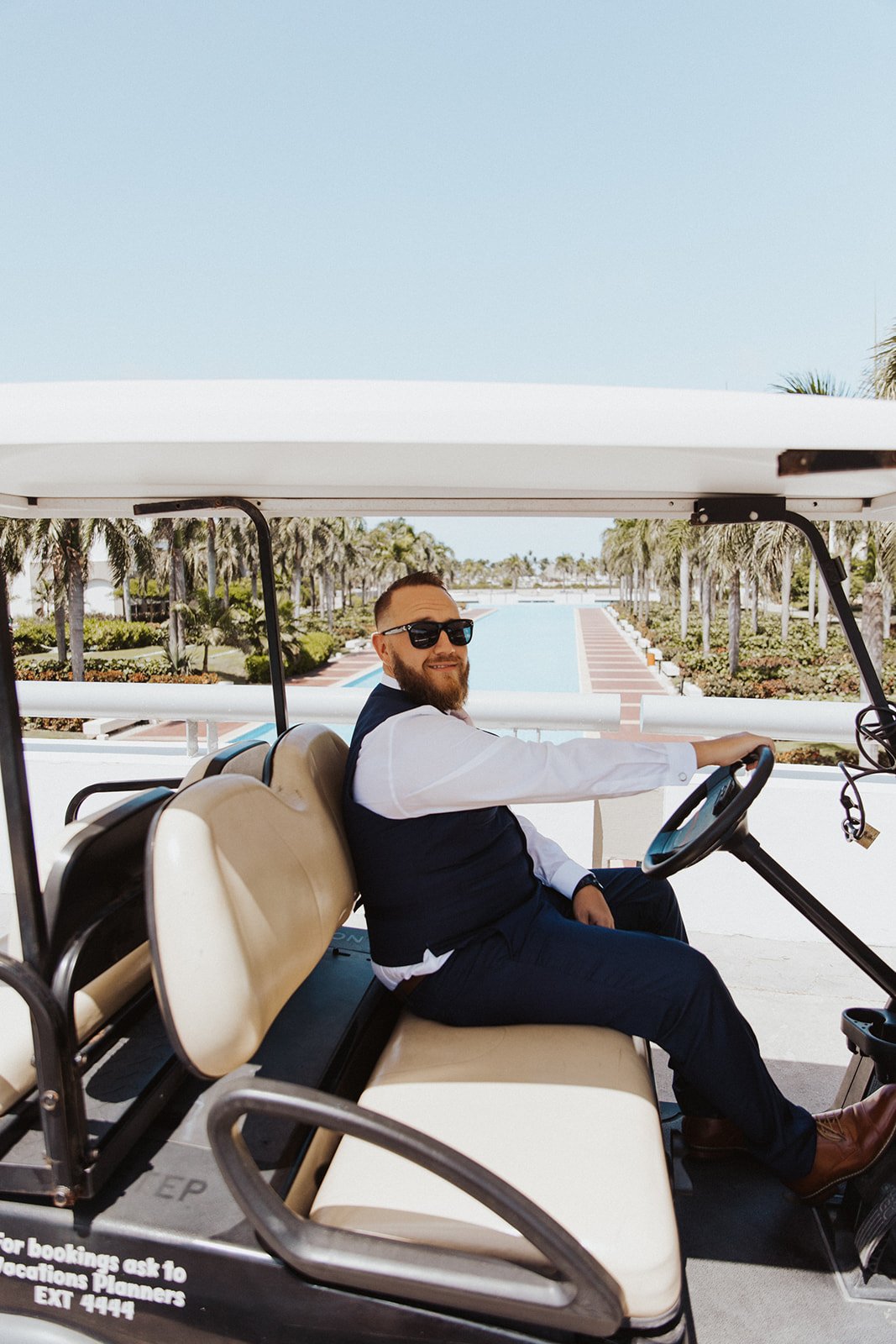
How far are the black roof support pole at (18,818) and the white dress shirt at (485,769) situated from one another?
710 millimetres

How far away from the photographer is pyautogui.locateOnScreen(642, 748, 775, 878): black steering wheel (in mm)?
1793

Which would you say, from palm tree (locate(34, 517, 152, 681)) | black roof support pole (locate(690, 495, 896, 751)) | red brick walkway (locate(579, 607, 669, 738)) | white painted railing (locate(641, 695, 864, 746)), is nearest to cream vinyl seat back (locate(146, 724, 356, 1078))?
black roof support pole (locate(690, 495, 896, 751))

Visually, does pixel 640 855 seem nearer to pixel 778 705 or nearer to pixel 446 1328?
pixel 778 705

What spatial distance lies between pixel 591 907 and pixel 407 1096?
31.6 inches

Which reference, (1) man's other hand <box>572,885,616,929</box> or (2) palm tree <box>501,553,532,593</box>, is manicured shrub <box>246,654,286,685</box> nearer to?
(1) man's other hand <box>572,885,616,929</box>

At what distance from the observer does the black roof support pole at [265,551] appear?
2400 millimetres

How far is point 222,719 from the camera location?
3.81 metres

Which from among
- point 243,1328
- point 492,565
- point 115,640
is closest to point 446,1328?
point 243,1328

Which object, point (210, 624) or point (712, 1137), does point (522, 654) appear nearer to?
point (210, 624)

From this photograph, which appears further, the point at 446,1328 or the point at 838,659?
the point at 838,659

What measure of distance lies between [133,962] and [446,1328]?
1.01 meters

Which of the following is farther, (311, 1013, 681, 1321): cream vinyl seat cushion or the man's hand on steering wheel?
the man's hand on steering wheel

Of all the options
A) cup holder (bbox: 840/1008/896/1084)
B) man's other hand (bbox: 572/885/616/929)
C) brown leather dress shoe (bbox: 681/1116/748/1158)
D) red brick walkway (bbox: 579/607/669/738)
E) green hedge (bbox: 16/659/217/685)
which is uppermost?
man's other hand (bbox: 572/885/616/929)

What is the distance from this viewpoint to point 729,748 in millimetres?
1884
